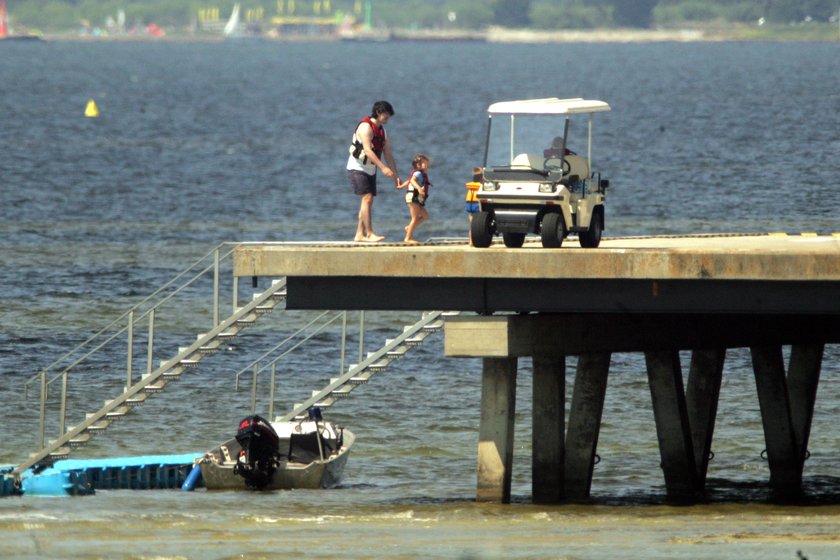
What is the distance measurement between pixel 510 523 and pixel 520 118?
18.5ft

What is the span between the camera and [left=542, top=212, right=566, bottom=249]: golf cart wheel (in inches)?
989

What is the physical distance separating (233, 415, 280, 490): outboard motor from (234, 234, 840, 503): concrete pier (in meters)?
3.24

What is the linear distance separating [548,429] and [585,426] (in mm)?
1311

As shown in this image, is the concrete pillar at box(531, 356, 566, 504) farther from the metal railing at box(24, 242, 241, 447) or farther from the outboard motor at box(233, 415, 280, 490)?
the metal railing at box(24, 242, 241, 447)

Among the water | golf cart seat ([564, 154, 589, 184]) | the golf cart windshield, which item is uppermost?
the golf cart windshield

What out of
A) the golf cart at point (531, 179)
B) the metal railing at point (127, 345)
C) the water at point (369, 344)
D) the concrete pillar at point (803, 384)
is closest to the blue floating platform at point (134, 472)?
the metal railing at point (127, 345)

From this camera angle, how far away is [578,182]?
84.8ft

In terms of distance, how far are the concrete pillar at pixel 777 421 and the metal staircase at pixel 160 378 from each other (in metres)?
8.02

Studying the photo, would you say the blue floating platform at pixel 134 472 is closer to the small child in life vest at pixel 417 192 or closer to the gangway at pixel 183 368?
the gangway at pixel 183 368

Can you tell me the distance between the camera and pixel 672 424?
28578 millimetres

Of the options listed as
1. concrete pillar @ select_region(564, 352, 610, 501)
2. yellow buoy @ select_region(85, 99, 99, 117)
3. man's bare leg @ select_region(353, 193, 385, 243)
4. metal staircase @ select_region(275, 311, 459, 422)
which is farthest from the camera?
yellow buoy @ select_region(85, 99, 99, 117)

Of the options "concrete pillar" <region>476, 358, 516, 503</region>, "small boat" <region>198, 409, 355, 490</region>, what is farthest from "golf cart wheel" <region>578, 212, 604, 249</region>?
"small boat" <region>198, 409, 355, 490</region>

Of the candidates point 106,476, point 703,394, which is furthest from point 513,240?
point 106,476

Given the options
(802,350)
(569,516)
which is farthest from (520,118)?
(802,350)
